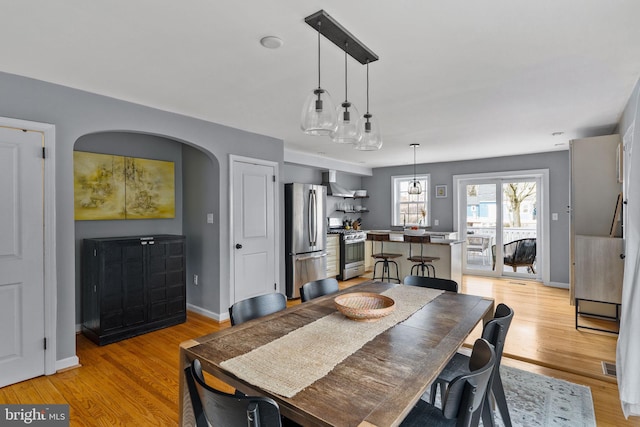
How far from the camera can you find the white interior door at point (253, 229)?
4125 mm

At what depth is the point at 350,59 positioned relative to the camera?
2.29m

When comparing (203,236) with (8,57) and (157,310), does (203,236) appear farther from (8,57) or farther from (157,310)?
(8,57)

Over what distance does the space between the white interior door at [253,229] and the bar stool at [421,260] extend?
2.06 metres

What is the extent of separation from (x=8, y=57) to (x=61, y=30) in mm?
689

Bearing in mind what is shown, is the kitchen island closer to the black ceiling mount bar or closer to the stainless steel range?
the stainless steel range

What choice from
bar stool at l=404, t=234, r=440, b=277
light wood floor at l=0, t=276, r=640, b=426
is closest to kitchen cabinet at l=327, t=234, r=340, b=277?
bar stool at l=404, t=234, r=440, b=277

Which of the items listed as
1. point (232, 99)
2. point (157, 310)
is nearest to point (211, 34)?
point (232, 99)

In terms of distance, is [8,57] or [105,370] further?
[105,370]

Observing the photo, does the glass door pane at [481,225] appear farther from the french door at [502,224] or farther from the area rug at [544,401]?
the area rug at [544,401]

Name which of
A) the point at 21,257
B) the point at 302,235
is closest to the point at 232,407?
the point at 21,257

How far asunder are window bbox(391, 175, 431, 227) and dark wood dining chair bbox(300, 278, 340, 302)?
5.19 m

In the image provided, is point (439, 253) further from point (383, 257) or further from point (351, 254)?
point (351, 254)

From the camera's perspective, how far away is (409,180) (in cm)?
761

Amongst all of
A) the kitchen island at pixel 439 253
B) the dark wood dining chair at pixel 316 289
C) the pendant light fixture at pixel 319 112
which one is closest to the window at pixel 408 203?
the kitchen island at pixel 439 253
